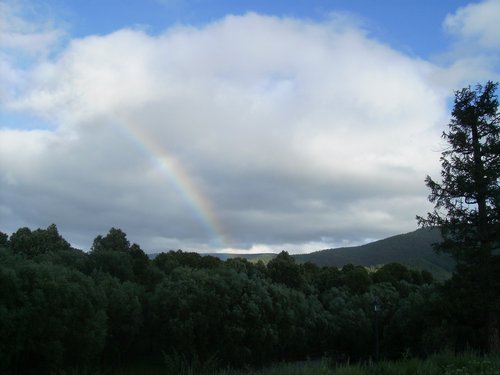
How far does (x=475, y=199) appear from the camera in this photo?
26875 mm

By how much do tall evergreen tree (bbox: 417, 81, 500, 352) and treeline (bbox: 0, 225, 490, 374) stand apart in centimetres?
169

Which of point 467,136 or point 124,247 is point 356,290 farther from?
point 467,136

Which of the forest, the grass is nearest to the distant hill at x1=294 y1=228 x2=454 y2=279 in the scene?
the forest

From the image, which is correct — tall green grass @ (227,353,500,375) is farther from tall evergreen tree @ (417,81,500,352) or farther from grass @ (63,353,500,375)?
tall evergreen tree @ (417,81,500,352)

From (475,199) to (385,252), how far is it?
412ft

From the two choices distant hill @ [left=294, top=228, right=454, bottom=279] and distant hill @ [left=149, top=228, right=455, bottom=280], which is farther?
distant hill @ [left=294, top=228, right=454, bottom=279]

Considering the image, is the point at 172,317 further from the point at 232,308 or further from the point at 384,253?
the point at 384,253

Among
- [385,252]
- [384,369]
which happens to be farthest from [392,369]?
[385,252]

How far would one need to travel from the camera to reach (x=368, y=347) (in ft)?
125

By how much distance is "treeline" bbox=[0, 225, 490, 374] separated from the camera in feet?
68.0

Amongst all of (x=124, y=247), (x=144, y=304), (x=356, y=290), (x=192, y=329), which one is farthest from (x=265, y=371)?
(x=124, y=247)

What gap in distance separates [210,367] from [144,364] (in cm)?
1780

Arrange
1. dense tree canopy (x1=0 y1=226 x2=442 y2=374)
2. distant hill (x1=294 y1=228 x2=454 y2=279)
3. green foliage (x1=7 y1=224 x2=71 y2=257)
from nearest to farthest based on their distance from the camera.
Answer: dense tree canopy (x1=0 y1=226 x2=442 y2=374)
green foliage (x1=7 y1=224 x2=71 y2=257)
distant hill (x1=294 y1=228 x2=454 y2=279)

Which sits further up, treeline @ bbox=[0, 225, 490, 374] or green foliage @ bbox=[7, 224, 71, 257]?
green foliage @ bbox=[7, 224, 71, 257]
